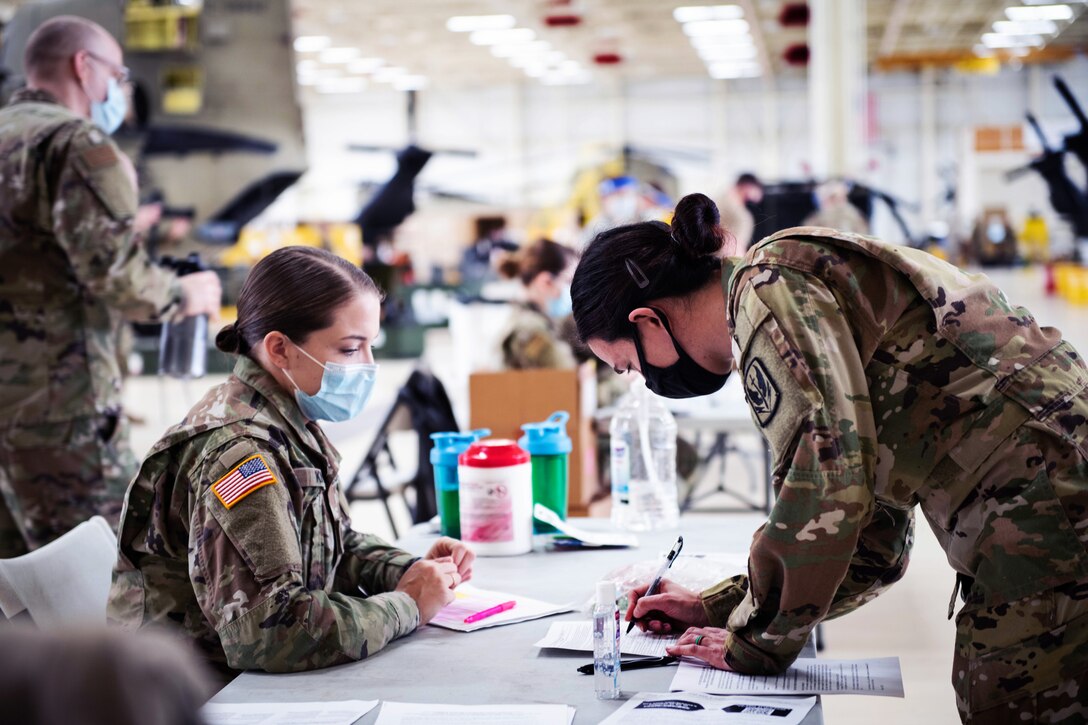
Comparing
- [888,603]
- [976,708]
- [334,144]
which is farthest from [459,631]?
[334,144]

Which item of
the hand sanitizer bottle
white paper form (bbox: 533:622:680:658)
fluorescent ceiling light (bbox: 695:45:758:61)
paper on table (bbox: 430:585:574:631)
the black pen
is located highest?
fluorescent ceiling light (bbox: 695:45:758:61)

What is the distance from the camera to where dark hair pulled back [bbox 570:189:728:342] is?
1563mm

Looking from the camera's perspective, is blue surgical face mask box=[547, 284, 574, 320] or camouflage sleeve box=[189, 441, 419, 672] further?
blue surgical face mask box=[547, 284, 574, 320]

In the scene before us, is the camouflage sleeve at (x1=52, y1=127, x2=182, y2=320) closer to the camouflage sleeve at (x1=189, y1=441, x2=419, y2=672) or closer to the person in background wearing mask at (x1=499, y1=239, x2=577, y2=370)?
the camouflage sleeve at (x1=189, y1=441, x2=419, y2=672)

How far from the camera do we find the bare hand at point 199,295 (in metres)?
2.97

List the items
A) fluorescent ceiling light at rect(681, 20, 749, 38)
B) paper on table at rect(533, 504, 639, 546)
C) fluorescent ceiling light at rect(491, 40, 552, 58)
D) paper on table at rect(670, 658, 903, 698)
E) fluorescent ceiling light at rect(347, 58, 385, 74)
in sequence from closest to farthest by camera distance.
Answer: paper on table at rect(670, 658, 903, 698) < paper on table at rect(533, 504, 639, 546) < fluorescent ceiling light at rect(681, 20, 749, 38) < fluorescent ceiling light at rect(491, 40, 552, 58) < fluorescent ceiling light at rect(347, 58, 385, 74)

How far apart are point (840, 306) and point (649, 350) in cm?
35

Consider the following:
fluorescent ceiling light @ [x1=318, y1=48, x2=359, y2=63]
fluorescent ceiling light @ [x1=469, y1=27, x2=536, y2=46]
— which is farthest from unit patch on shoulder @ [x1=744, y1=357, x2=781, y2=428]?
fluorescent ceiling light @ [x1=318, y1=48, x2=359, y2=63]

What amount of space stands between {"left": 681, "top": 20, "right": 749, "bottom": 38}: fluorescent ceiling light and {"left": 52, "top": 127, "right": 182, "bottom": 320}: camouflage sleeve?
1564 centimetres

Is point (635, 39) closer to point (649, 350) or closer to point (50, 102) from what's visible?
point (50, 102)

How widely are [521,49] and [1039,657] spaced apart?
64.5ft

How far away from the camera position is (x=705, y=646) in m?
1.50

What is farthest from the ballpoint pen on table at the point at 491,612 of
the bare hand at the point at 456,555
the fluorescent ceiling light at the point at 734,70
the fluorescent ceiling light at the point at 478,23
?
the fluorescent ceiling light at the point at 734,70

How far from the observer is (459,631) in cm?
171
